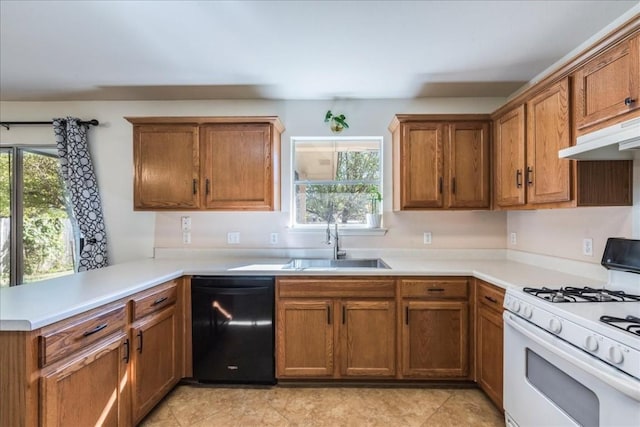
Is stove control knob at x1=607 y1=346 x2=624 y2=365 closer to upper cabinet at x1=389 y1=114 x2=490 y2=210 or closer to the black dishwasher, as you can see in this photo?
upper cabinet at x1=389 y1=114 x2=490 y2=210

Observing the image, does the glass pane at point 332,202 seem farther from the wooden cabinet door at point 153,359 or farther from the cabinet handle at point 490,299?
the wooden cabinet door at point 153,359

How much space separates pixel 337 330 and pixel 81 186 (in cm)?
264

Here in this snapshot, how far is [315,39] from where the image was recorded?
1990 millimetres

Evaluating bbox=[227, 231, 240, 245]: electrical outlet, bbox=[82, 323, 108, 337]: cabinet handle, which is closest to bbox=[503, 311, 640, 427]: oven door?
bbox=[82, 323, 108, 337]: cabinet handle

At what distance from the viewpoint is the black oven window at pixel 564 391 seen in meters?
1.21

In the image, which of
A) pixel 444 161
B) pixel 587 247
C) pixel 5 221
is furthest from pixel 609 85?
pixel 5 221

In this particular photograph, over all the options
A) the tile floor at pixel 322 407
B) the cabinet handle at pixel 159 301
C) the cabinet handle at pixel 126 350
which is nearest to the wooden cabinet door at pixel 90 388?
the cabinet handle at pixel 126 350

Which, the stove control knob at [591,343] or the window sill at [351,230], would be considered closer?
the stove control knob at [591,343]

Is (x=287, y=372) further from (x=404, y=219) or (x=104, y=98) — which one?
(x=104, y=98)

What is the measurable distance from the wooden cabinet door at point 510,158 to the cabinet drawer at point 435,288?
0.74 metres

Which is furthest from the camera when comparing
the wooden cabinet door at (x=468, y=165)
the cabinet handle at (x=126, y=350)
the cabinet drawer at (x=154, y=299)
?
the wooden cabinet door at (x=468, y=165)

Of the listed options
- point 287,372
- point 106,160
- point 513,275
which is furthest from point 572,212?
point 106,160

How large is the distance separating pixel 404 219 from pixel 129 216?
2659 millimetres

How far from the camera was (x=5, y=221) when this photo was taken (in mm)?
2988
